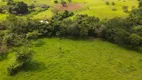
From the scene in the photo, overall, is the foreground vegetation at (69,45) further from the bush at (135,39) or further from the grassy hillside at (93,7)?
the grassy hillside at (93,7)

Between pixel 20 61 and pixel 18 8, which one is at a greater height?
pixel 18 8

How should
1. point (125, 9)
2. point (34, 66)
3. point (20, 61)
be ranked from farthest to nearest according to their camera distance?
point (125, 9), point (34, 66), point (20, 61)

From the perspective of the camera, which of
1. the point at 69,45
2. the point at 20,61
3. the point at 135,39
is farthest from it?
the point at 69,45

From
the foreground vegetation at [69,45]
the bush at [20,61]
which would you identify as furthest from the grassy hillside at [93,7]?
the bush at [20,61]

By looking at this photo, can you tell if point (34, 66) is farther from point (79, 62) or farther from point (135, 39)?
point (135, 39)

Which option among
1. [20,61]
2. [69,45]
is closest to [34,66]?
[20,61]

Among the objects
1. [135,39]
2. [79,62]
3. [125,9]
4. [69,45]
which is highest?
[125,9]

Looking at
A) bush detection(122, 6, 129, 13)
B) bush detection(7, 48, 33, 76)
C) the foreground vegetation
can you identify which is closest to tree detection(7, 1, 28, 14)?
the foreground vegetation

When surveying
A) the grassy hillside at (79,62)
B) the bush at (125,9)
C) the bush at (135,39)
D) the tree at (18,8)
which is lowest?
the grassy hillside at (79,62)
